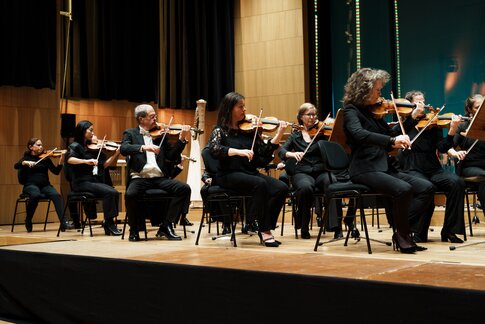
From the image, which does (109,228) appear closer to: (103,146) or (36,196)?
(103,146)

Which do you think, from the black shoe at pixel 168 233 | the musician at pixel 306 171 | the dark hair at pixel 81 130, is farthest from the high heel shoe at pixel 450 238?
the dark hair at pixel 81 130

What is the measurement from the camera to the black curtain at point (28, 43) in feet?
23.8

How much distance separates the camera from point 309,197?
482 centimetres

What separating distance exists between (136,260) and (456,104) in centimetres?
636

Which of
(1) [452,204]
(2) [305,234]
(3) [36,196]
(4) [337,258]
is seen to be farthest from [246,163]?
(3) [36,196]

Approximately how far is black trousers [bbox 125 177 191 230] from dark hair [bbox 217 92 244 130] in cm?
77

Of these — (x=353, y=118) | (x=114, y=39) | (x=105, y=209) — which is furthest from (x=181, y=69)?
(x=353, y=118)

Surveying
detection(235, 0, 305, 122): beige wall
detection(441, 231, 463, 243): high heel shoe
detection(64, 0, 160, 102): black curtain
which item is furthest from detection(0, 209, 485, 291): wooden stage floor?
detection(235, 0, 305, 122): beige wall

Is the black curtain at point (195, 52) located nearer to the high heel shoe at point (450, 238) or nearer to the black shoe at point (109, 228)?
the black shoe at point (109, 228)

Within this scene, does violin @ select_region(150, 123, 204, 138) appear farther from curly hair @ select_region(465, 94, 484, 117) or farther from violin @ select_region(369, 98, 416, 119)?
curly hair @ select_region(465, 94, 484, 117)

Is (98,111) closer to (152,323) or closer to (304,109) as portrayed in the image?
(304,109)

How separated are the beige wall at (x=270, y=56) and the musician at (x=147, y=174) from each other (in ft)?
13.3

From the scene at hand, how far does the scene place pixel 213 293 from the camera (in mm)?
2537

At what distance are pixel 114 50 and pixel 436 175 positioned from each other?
214 inches
